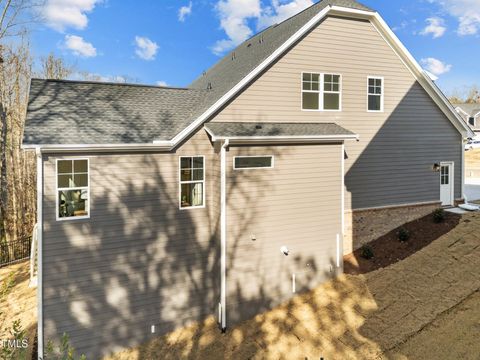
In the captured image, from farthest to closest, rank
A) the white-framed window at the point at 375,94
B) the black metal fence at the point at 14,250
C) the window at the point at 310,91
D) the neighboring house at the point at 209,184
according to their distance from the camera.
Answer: the black metal fence at the point at 14,250
the white-framed window at the point at 375,94
the window at the point at 310,91
the neighboring house at the point at 209,184

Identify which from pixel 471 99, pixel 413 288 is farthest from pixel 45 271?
pixel 471 99

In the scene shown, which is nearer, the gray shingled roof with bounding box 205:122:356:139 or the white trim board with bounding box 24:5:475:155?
the white trim board with bounding box 24:5:475:155

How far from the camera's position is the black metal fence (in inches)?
717

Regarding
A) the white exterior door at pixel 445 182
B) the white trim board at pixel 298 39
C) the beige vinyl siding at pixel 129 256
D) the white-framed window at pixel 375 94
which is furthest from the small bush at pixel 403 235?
the beige vinyl siding at pixel 129 256

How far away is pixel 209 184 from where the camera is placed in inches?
457

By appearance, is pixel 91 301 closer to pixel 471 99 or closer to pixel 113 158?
pixel 113 158

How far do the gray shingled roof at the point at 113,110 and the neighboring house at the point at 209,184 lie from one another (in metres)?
0.07

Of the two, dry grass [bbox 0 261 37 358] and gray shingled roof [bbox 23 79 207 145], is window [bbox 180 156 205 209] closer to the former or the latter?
gray shingled roof [bbox 23 79 207 145]

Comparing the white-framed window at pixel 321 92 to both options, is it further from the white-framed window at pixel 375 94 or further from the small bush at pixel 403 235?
the small bush at pixel 403 235

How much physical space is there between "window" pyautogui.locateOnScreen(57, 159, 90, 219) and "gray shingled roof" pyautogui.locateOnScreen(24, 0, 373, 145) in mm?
742

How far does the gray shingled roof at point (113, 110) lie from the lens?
10.1 meters

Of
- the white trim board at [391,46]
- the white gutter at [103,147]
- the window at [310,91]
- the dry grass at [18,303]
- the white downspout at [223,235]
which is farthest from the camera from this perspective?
the window at [310,91]

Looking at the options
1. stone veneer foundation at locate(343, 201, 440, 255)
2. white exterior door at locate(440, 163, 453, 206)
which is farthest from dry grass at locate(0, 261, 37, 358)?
white exterior door at locate(440, 163, 453, 206)

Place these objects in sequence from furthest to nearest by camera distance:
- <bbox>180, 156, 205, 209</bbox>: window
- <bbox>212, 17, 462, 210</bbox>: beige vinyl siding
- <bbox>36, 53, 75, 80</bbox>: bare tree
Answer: <bbox>36, 53, 75, 80</bbox>: bare tree → <bbox>212, 17, 462, 210</bbox>: beige vinyl siding → <bbox>180, 156, 205, 209</bbox>: window
